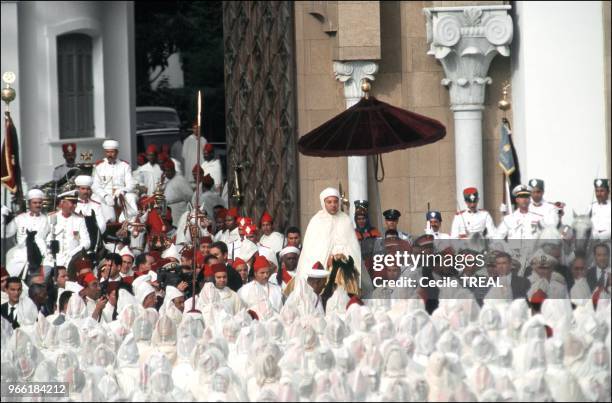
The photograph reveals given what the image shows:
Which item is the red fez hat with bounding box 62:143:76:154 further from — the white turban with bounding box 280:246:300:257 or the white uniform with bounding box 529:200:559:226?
the white uniform with bounding box 529:200:559:226

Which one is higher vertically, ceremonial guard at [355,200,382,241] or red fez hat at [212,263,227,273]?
ceremonial guard at [355,200,382,241]

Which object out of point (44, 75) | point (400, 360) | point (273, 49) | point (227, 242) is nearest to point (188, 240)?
point (227, 242)

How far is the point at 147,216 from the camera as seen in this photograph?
2325cm

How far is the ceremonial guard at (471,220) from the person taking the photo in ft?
71.5

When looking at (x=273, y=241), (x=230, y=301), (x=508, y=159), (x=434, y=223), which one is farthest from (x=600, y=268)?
(x=508, y=159)

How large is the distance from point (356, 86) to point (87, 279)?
6.25 metres

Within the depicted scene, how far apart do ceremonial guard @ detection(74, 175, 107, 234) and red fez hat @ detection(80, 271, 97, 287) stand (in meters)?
3.76

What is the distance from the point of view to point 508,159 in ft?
76.0

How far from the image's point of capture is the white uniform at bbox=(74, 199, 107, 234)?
74.8 ft

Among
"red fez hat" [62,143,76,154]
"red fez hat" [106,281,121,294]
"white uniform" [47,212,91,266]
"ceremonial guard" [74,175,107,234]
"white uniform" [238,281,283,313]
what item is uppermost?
"red fez hat" [62,143,76,154]

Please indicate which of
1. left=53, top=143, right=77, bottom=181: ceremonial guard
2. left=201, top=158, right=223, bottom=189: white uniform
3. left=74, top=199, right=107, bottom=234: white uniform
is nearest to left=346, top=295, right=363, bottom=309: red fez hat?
left=74, top=199, right=107, bottom=234: white uniform

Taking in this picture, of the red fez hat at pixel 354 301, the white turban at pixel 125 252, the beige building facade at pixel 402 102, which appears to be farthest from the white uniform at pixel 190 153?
the red fez hat at pixel 354 301

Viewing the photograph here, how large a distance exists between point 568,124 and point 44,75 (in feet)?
25.6

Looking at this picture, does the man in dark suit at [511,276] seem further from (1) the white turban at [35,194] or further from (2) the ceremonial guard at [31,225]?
(1) the white turban at [35,194]
